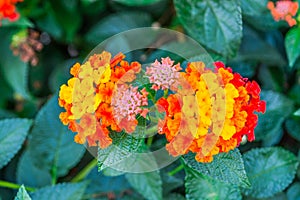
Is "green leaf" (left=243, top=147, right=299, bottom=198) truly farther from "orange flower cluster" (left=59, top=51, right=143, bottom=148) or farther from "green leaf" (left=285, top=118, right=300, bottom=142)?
"orange flower cluster" (left=59, top=51, right=143, bottom=148)

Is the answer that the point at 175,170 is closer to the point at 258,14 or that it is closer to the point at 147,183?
the point at 147,183

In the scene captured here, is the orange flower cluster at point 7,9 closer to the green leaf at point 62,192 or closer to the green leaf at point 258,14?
the green leaf at point 62,192

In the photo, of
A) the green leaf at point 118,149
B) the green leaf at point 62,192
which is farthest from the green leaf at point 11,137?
the green leaf at point 118,149

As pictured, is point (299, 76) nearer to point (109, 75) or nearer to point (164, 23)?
point (164, 23)

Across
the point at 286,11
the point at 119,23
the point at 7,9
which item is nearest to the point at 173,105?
the point at 286,11

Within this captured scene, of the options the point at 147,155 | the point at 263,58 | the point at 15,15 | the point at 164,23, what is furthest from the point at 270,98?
the point at 15,15
